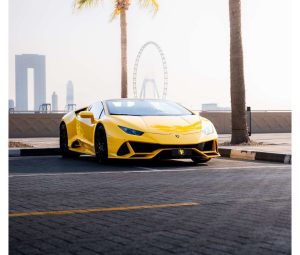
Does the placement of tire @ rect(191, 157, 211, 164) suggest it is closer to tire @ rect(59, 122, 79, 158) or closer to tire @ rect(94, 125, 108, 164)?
tire @ rect(94, 125, 108, 164)

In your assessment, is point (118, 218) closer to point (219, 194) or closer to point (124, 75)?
point (219, 194)

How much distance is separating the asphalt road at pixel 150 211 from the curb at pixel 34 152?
4.30 meters

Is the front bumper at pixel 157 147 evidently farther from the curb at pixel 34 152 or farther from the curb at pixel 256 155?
the curb at pixel 34 152

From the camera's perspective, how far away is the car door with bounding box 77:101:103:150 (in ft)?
42.7

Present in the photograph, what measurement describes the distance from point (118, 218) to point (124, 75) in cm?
2285

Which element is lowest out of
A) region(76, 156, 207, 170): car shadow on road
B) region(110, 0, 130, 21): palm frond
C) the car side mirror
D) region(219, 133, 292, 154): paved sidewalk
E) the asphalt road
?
the asphalt road

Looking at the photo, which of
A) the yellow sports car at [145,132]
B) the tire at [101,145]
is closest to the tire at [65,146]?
the yellow sports car at [145,132]

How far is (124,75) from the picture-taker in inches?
1128

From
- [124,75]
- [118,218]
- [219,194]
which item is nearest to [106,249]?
[118,218]

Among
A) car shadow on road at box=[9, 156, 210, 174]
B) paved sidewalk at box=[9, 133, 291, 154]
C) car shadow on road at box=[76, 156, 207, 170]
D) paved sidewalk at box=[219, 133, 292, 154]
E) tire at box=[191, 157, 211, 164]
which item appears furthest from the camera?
paved sidewalk at box=[9, 133, 291, 154]

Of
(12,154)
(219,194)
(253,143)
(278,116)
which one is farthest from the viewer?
(278,116)

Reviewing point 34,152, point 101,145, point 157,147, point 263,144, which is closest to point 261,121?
point 263,144

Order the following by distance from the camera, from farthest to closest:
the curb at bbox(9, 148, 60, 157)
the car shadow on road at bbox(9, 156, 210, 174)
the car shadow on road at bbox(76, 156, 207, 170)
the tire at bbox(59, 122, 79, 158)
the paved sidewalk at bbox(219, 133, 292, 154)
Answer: the curb at bbox(9, 148, 60, 157), the paved sidewalk at bbox(219, 133, 292, 154), the tire at bbox(59, 122, 79, 158), the car shadow on road at bbox(76, 156, 207, 170), the car shadow on road at bbox(9, 156, 210, 174)

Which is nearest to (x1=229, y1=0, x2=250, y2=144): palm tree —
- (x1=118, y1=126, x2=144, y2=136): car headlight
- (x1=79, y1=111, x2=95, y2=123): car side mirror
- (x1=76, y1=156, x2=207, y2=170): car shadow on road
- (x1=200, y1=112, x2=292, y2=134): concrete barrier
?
(x1=76, y1=156, x2=207, y2=170): car shadow on road
